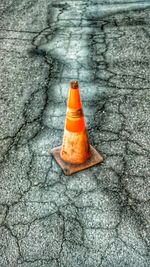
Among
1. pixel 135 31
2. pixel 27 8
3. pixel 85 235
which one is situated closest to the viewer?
pixel 85 235

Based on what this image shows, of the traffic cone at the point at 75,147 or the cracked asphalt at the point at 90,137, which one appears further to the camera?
the traffic cone at the point at 75,147

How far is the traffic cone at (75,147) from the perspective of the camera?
289cm

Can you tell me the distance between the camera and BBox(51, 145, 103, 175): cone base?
3.06m

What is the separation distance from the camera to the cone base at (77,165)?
120 inches

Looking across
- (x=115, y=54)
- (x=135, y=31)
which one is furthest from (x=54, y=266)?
(x=135, y=31)

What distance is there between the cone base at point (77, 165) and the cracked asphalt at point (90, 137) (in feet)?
0.18

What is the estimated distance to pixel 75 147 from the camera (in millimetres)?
3033

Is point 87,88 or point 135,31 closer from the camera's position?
point 87,88

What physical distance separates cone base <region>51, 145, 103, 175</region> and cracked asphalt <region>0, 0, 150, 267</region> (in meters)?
0.05

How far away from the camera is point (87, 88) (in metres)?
4.15

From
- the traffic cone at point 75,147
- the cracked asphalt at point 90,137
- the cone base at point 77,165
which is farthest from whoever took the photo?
the cone base at point 77,165

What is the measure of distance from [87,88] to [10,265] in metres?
2.42

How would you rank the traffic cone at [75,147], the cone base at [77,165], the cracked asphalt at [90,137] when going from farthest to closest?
the cone base at [77,165], the traffic cone at [75,147], the cracked asphalt at [90,137]

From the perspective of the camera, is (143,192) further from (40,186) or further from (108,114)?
(108,114)
